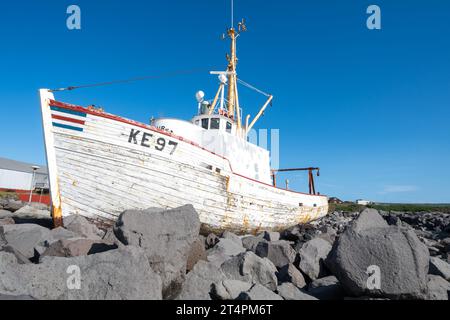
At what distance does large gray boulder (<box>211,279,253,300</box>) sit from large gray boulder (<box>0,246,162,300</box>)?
0.99m

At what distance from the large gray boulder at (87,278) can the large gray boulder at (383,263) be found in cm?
309

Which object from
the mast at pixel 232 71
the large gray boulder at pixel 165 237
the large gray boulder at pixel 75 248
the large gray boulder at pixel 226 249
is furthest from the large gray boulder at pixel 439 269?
the mast at pixel 232 71

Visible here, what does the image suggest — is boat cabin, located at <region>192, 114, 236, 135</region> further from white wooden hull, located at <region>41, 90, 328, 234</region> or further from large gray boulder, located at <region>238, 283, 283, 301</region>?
large gray boulder, located at <region>238, 283, 283, 301</region>

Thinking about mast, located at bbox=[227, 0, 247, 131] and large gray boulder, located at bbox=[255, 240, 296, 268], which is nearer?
large gray boulder, located at bbox=[255, 240, 296, 268]

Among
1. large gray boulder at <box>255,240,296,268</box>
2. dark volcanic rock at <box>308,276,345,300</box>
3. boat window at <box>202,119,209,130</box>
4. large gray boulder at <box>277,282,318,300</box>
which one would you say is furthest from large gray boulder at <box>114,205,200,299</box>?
boat window at <box>202,119,209,130</box>

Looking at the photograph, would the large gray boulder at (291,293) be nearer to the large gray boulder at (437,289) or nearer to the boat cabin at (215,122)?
the large gray boulder at (437,289)

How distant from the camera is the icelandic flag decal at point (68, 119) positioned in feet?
29.3

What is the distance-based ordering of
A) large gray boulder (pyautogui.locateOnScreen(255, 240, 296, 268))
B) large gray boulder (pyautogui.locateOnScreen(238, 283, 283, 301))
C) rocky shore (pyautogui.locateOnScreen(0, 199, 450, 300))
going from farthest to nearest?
1. large gray boulder (pyautogui.locateOnScreen(255, 240, 296, 268))
2. large gray boulder (pyautogui.locateOnScreen(238, 283, 283, 301))
3. rocky shore (pyautogui.locateOnScreen(0, 199, 450, 300))

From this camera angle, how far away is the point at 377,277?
401cm

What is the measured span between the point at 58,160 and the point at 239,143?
343 inches

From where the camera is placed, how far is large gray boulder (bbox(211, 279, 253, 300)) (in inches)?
164

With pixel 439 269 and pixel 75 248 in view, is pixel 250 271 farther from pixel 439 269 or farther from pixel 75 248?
pixel 439 269
